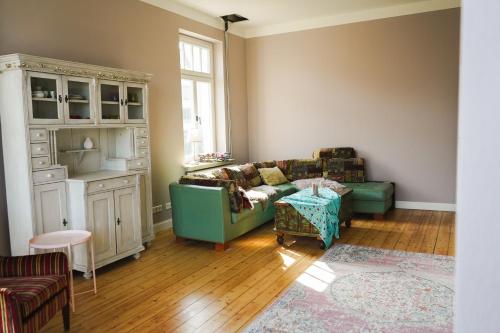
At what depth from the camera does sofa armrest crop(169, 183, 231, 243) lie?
4.37 meters

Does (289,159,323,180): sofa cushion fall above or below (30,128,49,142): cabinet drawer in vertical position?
below

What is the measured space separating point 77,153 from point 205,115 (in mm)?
2774

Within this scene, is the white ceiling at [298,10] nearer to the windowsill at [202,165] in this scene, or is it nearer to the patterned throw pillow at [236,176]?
the windowsill at [202,165]

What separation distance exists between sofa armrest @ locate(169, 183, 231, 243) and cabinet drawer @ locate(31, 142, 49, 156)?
1527 millimetres

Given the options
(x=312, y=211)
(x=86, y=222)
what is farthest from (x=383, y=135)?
(x=86, y=222)

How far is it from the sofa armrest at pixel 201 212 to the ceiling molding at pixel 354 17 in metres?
3.63

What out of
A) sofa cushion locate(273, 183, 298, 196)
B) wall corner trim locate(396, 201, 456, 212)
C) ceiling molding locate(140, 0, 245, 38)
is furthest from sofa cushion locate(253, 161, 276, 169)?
ceiling molding locate(140, 0, 245, 38)

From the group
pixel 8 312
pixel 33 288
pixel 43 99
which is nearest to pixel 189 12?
pixel 43 99

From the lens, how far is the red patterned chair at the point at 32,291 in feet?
7.04

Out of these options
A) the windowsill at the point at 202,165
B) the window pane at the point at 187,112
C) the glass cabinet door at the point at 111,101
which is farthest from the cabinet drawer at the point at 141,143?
the window pane at the point at 187,112

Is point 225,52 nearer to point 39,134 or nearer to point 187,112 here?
point 187,112

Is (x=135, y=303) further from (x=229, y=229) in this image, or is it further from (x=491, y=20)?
(x=491, y=20)

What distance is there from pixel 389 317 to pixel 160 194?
11.1 ft

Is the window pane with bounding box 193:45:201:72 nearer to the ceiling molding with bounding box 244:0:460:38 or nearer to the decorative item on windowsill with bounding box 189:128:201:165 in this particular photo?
the decorative item on windowsill with bounding box 189:128:201:165
